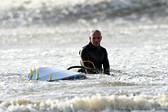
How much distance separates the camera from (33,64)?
12539 mm

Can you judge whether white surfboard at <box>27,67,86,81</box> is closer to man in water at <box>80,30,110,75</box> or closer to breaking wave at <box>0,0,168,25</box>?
man in water at <box>80,30,110,75</box>

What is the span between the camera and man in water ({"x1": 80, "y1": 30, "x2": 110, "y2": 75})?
1016 cm

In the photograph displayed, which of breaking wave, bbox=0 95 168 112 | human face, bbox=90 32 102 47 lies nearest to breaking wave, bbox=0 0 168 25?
human face, bbox=90 32 102 47

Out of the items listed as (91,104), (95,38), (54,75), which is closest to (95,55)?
(95,38)

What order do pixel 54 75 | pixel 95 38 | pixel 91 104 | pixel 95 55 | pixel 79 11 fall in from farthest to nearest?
pixel 79 11, pixel 95 55, pixel 95 38, pixel 54 75, pixel 91 104


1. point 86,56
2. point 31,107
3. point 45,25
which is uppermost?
point 45,25

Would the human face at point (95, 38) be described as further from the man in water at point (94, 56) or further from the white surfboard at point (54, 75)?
the white surfboard at point (54, 75)

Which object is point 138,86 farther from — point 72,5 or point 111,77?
point 72,5

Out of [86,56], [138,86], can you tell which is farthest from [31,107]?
[86,56]

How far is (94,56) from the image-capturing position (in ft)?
33.7

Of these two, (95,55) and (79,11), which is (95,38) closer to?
(95,55)

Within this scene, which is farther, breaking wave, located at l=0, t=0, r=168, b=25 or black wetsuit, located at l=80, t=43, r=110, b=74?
breaking wave, located at l=0, t=0, r=168, b=25

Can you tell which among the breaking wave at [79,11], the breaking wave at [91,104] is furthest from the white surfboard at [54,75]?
the breaking wave at [79,11]

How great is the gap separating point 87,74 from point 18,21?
88.9ft
